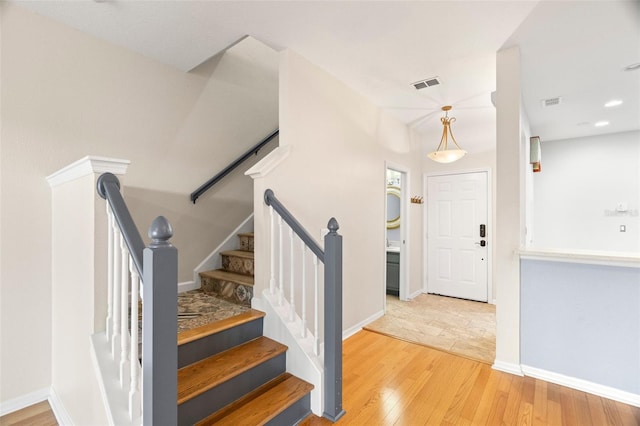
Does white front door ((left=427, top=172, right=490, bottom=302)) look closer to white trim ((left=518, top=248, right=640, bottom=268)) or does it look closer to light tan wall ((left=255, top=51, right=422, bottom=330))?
light tan wall ((left=255, top=51, right=422, bottom=330))

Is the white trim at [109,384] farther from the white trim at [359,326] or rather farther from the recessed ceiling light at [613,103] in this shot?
the recessed ceiling light at [613,103]

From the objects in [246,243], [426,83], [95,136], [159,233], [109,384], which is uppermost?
[426,83]

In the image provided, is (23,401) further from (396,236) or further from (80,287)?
(396,236)

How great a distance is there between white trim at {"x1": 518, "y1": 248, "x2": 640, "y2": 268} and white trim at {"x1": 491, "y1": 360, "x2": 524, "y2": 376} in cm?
92

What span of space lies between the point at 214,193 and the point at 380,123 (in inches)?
89.6

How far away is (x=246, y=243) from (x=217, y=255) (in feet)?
1.15

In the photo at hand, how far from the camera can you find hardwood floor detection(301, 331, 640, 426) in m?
1.90

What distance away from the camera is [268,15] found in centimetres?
208

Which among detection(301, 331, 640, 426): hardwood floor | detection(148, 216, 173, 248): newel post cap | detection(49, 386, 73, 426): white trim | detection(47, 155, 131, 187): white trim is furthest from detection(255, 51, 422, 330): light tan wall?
detection(49, 386, 73, 426): white trim

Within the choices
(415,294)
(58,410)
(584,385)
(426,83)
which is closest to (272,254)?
(58,410)

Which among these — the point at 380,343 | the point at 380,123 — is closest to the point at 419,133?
the point at 380,123

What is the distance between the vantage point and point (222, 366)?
179 centimetres

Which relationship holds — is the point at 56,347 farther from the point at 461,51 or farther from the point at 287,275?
the point at 461,51

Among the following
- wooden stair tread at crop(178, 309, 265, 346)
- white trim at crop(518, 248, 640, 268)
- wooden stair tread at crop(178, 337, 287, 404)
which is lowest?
wooden stair tread at crop(178, 337, 287, 404)
